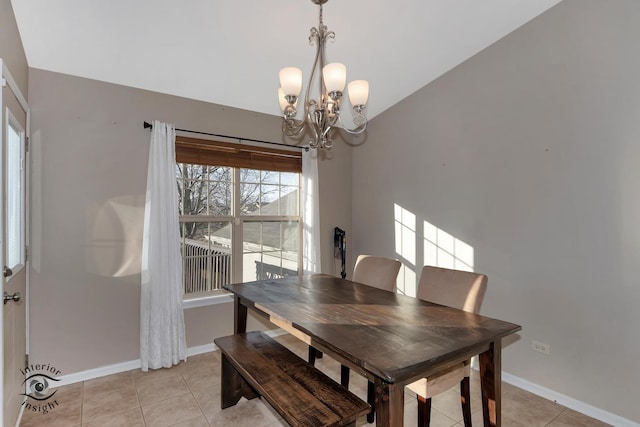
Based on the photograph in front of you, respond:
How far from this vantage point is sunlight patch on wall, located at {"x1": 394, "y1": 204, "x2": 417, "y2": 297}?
141 inches

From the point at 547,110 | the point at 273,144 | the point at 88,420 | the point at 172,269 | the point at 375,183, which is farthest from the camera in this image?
the point at 375,183

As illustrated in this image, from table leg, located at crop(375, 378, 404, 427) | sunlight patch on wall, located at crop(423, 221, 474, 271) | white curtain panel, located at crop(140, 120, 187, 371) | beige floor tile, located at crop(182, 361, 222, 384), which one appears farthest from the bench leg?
sunlight patch on wall, located at crop(423, 221, 474, 271)

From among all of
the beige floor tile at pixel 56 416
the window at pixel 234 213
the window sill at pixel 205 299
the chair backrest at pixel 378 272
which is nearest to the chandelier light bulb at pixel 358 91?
the chair backrest at pixel 378 272

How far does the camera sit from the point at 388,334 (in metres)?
1.58

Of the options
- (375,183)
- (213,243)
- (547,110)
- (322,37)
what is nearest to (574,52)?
(547,110)

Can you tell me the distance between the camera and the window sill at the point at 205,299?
322 cm

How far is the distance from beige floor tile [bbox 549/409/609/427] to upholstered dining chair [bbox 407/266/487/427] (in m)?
0.76

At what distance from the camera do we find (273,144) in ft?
12.1

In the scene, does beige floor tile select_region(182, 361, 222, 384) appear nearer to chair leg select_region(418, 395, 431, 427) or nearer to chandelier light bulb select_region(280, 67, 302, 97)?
chair leg select_region(418, 395, 431, 427)

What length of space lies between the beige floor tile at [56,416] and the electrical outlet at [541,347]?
330cm

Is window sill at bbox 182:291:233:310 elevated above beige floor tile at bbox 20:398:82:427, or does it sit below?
above

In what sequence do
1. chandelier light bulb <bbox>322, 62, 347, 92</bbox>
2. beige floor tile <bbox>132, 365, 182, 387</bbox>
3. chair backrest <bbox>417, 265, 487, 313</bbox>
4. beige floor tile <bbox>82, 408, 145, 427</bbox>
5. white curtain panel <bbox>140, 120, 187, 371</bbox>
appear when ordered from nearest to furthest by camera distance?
chandelier light bulb <bbox>322, 62, 347, 92</bbox> < chair backrest <bbox>417, 265, 487, 313</bbox> < beige floor tile <bbox>82, 408, 145, 427</bbox> < beige floor tile <bbox>132, 365, 182, 387</bbox> < white curtain panel <bbox>140, 120, 187, 371</bbox>

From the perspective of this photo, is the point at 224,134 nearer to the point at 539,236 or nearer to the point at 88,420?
the point at 88,420

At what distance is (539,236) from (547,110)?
38.3 inches
